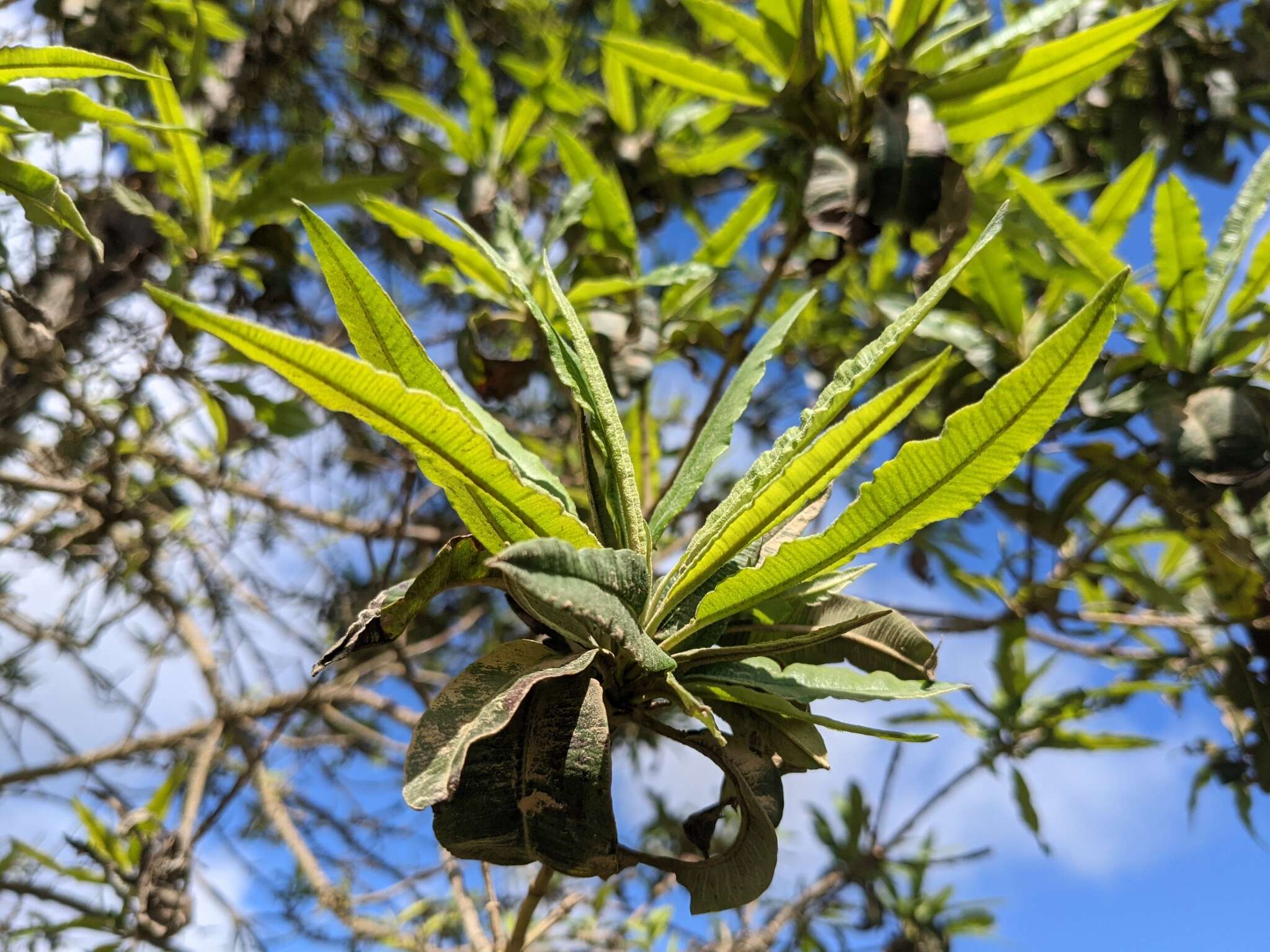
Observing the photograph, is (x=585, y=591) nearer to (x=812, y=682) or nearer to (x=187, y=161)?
(x=812, y=682)

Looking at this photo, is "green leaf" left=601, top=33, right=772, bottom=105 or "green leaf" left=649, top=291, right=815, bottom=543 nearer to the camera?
"green leaf" left=649, top=291, right=815, bottom=543

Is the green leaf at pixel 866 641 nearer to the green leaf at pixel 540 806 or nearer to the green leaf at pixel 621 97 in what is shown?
the green leaf at pixel 540 806

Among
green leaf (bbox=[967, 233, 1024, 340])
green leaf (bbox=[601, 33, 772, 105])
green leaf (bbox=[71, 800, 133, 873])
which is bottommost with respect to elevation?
green leaf (bbox=[71, 800, 133, 873])

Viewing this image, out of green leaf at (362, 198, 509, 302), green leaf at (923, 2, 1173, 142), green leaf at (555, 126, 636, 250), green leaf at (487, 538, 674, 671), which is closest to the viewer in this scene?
green leaf at (487, 538, 674, 671)

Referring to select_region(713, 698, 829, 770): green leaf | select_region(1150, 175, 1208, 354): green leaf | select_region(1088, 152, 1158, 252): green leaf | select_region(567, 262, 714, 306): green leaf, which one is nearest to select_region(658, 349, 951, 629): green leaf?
select_region(713, 698, 829, 770): green leaf

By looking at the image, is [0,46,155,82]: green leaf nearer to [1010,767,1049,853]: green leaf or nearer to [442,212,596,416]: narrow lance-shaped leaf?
[442,212,596,416]: narrow lance-shaped leaf

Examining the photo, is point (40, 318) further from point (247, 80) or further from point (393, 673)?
point (247, 80)

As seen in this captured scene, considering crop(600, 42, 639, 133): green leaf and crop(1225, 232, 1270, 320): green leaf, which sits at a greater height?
crop(600, 42, 639, 133): green leaf
